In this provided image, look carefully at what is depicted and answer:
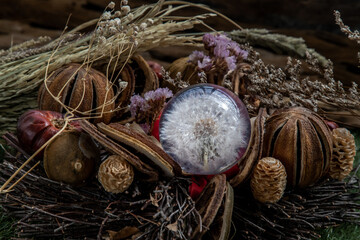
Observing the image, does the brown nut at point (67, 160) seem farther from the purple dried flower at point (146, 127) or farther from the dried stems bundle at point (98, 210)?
the purple dried flower at point (146, 127)

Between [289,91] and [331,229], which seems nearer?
[331,229]

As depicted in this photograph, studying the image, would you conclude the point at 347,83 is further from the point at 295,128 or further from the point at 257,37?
the point at 295,128

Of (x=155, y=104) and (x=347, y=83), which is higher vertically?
(x=155, y=104)

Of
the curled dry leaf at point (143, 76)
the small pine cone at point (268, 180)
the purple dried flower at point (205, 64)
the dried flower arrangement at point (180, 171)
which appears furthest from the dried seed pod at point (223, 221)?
the curled dry leaf at point (143, 76)

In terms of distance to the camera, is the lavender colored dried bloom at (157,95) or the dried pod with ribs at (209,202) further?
the lavender colored dried bloom at (157,95)

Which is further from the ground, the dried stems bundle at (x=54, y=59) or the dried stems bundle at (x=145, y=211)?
the dried stems bundle at (x=54, y=59)

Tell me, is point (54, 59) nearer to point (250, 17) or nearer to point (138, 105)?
point (138, 105)

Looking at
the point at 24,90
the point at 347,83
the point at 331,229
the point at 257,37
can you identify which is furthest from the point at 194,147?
the point at 347,83
